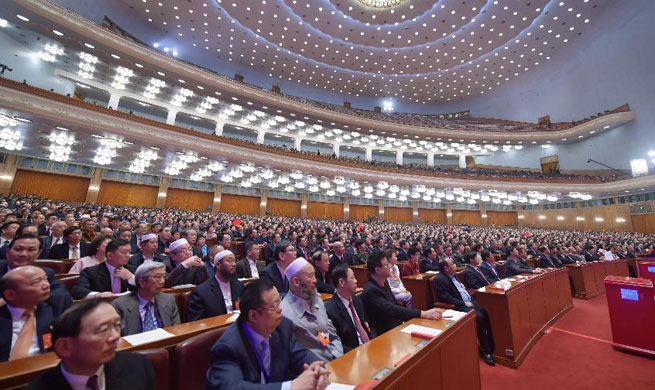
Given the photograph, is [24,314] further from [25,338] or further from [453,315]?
[453,315]

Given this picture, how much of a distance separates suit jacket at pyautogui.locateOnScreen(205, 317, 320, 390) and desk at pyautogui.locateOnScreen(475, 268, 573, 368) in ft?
9.89

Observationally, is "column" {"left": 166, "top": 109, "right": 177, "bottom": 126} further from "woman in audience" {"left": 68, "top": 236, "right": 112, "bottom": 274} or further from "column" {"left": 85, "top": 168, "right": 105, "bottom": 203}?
"woman in audience" {"left": 68, "top": 236, "right": 112, "bottom": 274}

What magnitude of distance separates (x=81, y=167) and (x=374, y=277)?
2077cm

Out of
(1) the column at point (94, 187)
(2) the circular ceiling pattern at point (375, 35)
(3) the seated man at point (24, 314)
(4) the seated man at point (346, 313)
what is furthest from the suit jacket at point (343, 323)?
(2) the circular ceiling pattern at point (375, 35)

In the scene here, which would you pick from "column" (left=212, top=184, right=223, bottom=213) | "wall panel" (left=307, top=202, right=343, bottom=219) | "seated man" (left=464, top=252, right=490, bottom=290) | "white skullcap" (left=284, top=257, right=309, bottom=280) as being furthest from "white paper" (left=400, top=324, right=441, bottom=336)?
"wall panel" (left=307, top=202, right=343, bottom=219)

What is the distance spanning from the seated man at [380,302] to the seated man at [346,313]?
0.25 m

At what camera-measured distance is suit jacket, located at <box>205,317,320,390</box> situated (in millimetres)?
1219

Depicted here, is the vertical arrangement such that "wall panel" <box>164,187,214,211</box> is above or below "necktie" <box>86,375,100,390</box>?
above

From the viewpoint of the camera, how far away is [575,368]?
10.6 feet

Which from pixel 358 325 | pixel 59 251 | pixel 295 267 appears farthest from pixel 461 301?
pixel 59 251

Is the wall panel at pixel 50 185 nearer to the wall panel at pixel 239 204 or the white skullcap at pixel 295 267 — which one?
the wall panel at pixel 239 204

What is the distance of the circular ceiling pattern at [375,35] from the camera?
18.2 meters

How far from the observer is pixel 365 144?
26.1 metres

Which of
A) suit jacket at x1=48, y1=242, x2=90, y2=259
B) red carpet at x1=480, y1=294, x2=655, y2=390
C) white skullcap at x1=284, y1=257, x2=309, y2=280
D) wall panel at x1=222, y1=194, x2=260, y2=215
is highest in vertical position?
wall panel at x1=222, y1=194, x2=260, y2=215
